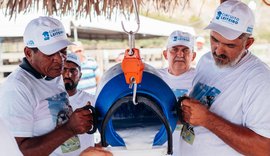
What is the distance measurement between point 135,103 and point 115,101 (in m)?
0.05

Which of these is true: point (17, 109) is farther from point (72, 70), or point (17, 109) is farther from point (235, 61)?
point (72, 70)

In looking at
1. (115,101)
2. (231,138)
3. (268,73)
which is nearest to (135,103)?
(115,101)

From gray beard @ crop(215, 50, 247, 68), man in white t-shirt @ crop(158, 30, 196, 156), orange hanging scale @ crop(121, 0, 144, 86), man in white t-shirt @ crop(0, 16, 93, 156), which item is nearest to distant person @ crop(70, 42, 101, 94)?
man in white t-shirt @ crop(158, 30, 196, 156)

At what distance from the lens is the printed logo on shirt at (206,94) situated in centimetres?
154

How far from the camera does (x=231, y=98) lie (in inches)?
58.2

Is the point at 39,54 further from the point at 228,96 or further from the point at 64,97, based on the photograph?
the point at 228,96

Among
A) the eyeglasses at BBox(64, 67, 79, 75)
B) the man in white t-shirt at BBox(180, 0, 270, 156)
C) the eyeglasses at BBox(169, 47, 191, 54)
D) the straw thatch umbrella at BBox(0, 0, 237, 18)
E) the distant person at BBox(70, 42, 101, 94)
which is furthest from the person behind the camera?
the distant person at BBox(70, 42, 101, 94)

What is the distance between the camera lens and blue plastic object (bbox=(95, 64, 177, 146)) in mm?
1023

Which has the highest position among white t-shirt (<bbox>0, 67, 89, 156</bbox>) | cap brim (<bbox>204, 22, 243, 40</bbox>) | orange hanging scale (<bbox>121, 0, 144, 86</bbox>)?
cap brim (<bbox>204, 22, 243, 40</bbox>)

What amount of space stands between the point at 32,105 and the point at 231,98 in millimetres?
701

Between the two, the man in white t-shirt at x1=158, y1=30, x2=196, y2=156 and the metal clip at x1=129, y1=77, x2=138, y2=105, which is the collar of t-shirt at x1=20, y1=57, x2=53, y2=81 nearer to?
the metal clip at x1=129, y1=77, x2=138, y2=105

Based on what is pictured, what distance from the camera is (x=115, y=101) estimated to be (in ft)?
3.32

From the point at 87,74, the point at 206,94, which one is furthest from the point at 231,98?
the point at 87,74

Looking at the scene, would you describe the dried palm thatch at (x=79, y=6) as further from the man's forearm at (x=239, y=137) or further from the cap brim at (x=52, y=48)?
the man's forearm at (x=239, y=137)
